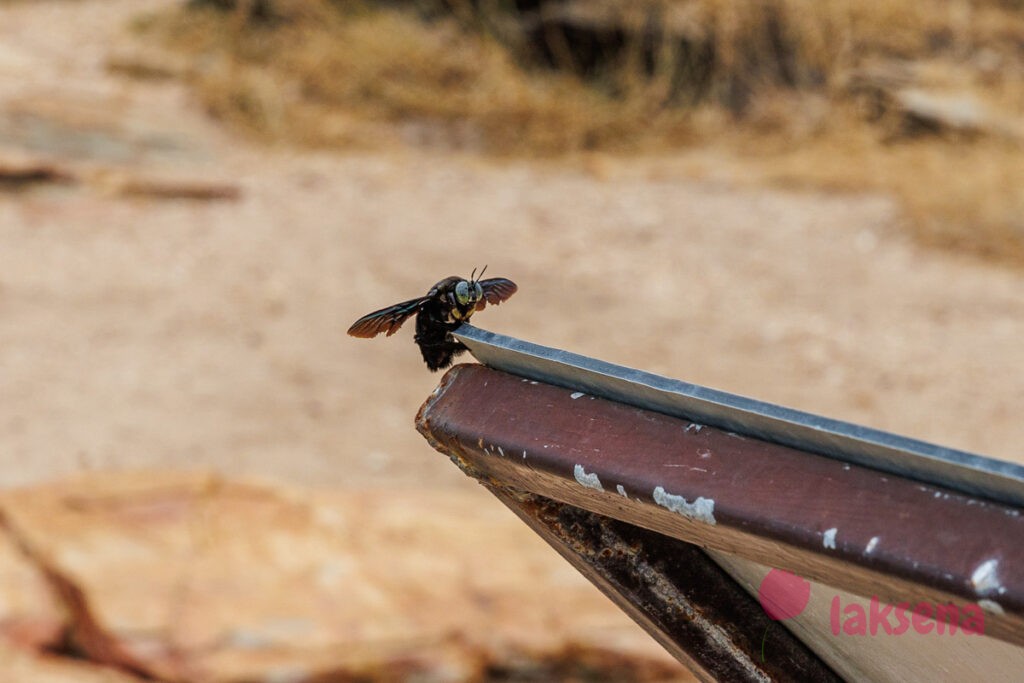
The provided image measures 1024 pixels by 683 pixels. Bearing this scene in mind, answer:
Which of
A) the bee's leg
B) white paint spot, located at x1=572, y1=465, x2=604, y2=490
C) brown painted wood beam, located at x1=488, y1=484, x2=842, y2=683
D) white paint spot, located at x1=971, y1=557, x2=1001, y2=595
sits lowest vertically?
white paint spot, located at x1=971, y1=557, x2=1001, y2=595

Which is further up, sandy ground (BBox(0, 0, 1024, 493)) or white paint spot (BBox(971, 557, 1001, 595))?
sandy ground (BBox(0, 0, 1024, 493))

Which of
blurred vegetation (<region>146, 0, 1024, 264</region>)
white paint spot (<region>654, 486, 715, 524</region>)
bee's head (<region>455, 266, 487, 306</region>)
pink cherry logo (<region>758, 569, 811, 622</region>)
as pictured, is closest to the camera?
white paint spot (<region>654, 486, 715, 524</region>)

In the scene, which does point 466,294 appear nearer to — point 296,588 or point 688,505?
point 688,505

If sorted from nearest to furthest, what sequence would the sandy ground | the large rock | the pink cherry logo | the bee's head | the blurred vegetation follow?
1. the pink cherry logo
2. the bee's head
3. the large rock
4. the sandy ground
5. the blurred vegetation

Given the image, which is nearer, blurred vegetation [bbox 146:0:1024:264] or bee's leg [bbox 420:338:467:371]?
bee's leg [bbox 420:338:467:371]

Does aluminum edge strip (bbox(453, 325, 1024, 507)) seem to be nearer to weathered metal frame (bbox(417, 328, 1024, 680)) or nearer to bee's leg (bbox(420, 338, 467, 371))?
weathered metal frame (bbox(417, 328, 1024, 680))

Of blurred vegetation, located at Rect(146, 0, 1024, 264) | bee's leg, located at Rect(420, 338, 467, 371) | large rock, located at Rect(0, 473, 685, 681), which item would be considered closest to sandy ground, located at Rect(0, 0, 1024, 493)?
blurred vegetation, located at Rect(146, 0, 1024, 264)

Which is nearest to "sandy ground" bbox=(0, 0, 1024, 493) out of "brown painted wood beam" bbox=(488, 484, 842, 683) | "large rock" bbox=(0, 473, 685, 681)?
"large rock" bbox=(0, 473, 685, 681)
